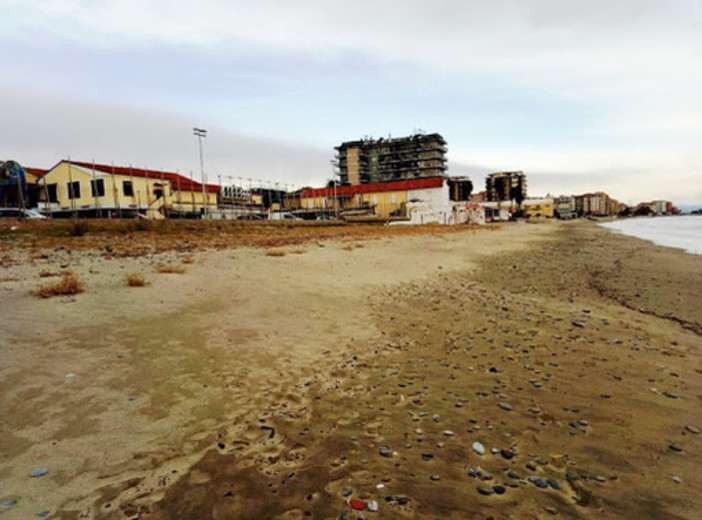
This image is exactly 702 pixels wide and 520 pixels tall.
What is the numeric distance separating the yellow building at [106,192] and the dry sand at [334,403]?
40.0m

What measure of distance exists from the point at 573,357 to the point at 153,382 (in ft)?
20.2

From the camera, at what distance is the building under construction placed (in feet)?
435

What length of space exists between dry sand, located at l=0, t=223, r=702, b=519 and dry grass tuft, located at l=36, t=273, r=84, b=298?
28cm

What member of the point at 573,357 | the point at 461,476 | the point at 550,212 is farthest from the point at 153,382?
the point at 550,212

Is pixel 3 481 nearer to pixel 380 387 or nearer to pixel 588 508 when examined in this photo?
pixel 380 387

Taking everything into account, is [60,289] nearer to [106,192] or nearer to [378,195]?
[106,192]

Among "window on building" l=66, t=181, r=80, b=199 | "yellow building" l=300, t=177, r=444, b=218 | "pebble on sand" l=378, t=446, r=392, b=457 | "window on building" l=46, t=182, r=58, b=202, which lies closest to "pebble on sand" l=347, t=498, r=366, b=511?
"pebble on sand" l=378, t=446, r=392, b=457

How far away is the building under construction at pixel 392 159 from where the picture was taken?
435ft

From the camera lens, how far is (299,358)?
5.90m

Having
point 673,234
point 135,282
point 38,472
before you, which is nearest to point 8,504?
point 38,472

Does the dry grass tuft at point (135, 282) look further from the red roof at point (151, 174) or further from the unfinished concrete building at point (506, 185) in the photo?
the unfinished concrete building at point (506, 185)

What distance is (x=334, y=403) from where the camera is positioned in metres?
4.62

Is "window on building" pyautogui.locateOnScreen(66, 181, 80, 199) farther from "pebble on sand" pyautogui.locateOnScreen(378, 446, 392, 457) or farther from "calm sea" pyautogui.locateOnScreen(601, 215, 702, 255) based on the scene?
"calm sea" pyautogui.locateOnScreen(601, 215, 702, 255)

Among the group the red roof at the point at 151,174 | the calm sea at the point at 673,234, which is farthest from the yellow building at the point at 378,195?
the calm sea at the point at 673,234
